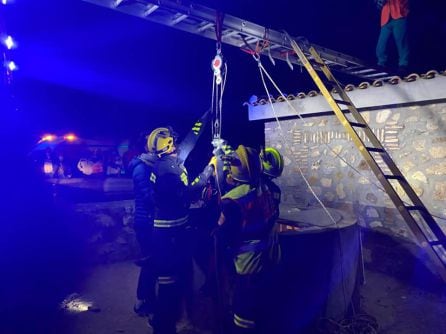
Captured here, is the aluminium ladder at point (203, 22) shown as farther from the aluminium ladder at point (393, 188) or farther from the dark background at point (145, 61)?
the dark background at point (145, 61)

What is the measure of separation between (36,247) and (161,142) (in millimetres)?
4634

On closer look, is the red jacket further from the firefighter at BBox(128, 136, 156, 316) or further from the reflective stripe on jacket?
the firefighter at BBox(128, 136, 156, 316)

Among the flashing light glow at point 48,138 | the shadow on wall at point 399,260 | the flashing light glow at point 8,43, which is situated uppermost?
the flashing light glow at point 8,43

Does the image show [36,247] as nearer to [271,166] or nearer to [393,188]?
[271,166]

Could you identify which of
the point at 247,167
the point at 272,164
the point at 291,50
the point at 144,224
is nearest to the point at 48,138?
the point at 144,224

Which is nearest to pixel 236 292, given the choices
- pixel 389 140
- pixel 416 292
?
pixel 416 292

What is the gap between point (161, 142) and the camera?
192 inches

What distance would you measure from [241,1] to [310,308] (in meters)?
9.85

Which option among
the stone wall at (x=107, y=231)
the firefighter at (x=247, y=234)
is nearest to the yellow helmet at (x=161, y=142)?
the firefighter at (x=247, y=234)

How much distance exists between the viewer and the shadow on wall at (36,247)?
5855 mm

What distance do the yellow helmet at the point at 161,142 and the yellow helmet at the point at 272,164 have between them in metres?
1.50

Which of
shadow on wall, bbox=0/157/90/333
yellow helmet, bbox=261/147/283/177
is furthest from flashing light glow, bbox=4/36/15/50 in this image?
yellow helmet, bbox=261/147/283/177

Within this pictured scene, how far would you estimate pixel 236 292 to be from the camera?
3.90 metres

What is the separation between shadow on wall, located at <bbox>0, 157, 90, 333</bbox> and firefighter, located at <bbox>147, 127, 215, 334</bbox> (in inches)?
92.1
